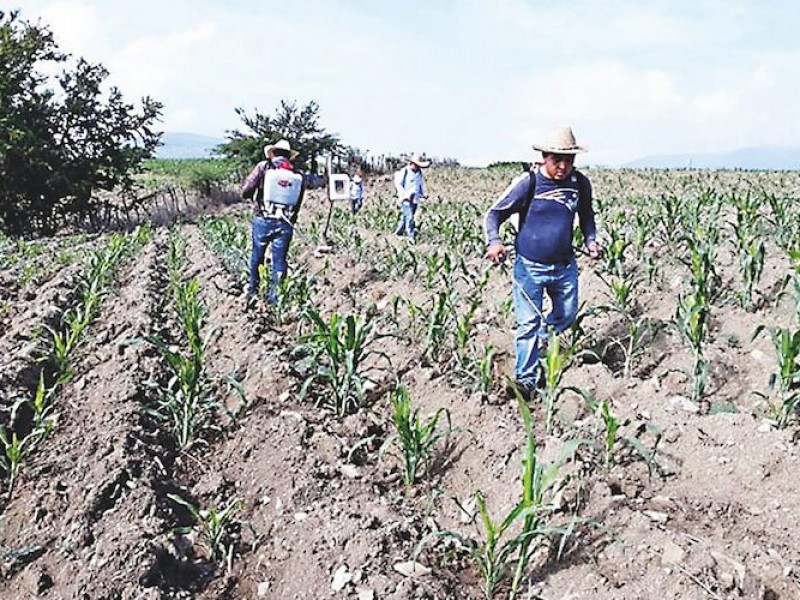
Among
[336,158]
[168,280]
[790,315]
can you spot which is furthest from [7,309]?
[336,158]

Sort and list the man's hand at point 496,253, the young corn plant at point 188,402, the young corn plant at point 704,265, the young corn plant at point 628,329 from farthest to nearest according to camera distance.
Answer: the young corn plant at point 704,265 < the young corn plant at point 628,329 < the man's hand at point 496,253 < the young corn plant at point 188,402

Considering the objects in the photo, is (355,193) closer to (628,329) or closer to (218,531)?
(628,329)

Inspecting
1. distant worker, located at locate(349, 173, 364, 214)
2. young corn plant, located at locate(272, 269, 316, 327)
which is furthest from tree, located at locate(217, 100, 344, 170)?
young corn plant, located at locate(272, 269, 316, 327)

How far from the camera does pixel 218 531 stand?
314 cm

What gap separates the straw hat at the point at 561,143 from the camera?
4398 mm

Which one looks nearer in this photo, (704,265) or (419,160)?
(704,265)

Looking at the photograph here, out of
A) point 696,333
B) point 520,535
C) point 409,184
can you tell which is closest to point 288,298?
point 696,333

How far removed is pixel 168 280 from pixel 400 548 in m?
6.92

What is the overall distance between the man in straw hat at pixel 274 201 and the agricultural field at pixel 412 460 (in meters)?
0.95

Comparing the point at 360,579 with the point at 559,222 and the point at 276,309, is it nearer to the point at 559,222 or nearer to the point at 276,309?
the point at 559,222

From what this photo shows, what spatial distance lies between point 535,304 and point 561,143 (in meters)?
0.98

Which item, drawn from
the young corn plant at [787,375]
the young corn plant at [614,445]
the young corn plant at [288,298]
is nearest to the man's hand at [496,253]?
the young corn plant at [614,445]

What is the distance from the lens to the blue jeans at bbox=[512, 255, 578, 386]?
4.70 meters

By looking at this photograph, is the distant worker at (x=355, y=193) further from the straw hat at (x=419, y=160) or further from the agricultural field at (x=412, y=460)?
the agricultural field at (x=412, y=460)
